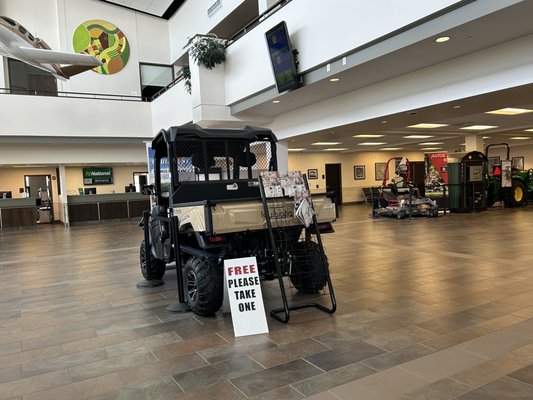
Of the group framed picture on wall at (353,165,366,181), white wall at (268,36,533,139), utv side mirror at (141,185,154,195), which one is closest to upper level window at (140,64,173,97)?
white wall at (268,36,533,139)

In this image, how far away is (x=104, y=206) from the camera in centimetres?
1805

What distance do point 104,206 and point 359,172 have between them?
46.4 ft

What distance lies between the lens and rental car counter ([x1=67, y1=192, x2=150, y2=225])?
687 inches

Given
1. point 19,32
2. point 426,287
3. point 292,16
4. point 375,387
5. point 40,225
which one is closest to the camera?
point 375,387

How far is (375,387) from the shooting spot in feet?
8.91

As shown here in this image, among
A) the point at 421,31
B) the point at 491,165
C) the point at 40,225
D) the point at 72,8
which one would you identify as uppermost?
the point at 72,8

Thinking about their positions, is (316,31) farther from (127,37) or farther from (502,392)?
(127,37)

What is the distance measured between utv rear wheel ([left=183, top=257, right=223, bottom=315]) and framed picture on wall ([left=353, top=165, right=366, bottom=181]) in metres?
20.4

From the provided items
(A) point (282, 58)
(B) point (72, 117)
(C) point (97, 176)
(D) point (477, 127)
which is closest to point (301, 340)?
Answer: (A) point (282, 58)

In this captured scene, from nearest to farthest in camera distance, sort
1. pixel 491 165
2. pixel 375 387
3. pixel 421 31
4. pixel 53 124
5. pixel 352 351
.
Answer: pixel 375 387
pixel 352 351
pixel 421 31
pixel 53 124
pixel 491 165

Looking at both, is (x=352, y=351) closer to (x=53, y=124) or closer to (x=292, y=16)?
(x=292, y=16)

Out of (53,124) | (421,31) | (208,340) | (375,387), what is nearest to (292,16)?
(421,31)

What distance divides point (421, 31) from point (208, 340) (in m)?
5.36

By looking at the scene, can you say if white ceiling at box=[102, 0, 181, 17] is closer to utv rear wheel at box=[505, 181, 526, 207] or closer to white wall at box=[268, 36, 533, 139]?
white wall at box=[268, 36, 533, 139]
